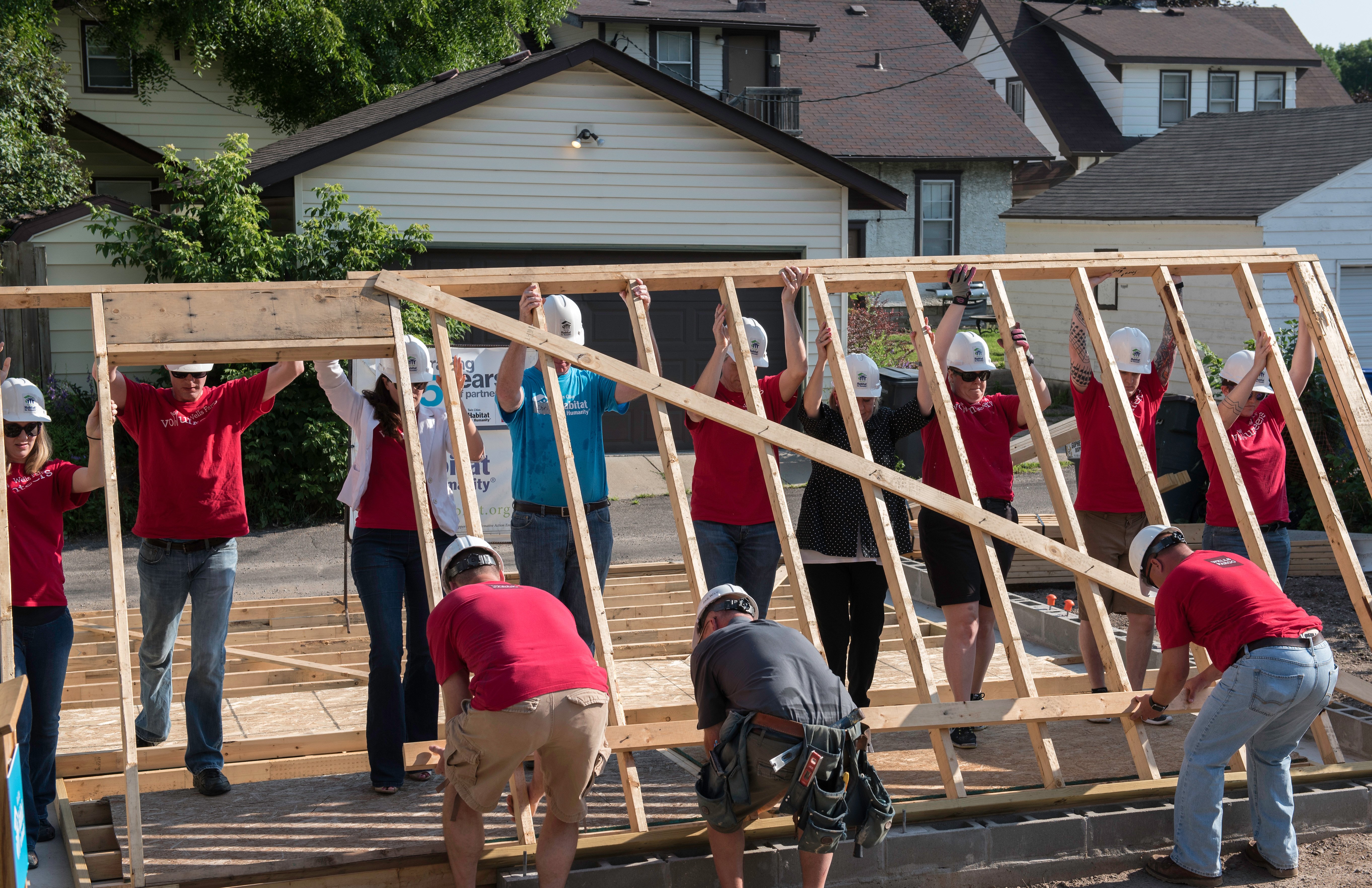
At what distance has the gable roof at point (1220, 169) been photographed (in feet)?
58.0

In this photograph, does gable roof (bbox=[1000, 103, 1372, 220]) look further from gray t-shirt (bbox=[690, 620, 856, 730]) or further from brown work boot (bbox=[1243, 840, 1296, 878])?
gray t-shirt (bbox=[690, 620, 856, 730])

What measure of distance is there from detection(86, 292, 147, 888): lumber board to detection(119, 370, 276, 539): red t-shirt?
0.44m

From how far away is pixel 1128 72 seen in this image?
2727 centimetres

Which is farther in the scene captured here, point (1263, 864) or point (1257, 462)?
point (1257, 462)

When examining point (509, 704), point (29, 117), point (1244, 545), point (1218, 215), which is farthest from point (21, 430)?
point (1218, 215)

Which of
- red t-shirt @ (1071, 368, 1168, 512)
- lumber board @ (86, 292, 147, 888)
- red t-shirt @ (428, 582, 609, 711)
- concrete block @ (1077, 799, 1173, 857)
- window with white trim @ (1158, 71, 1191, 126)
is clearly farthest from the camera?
window with white trim @ (1158, 71, 1191, 126)

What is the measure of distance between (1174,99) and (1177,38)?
1.63m

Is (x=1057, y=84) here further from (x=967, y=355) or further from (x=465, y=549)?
(x=465, y=549)

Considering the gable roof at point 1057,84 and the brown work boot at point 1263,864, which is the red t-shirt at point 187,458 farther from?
the gable roof at point 1057,84

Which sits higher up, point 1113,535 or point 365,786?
point 1113,535

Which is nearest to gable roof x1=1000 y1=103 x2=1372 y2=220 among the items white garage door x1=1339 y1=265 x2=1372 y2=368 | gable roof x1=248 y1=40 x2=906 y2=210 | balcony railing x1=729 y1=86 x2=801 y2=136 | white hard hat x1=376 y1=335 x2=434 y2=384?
white garage door x1=1339 y1=265 x2=1372 y2=368

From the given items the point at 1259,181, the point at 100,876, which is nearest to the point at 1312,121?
the point at 1259,181

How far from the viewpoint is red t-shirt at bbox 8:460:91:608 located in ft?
16.5

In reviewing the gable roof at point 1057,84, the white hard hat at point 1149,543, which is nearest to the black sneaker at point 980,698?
the white hard hat at point 1149,543
